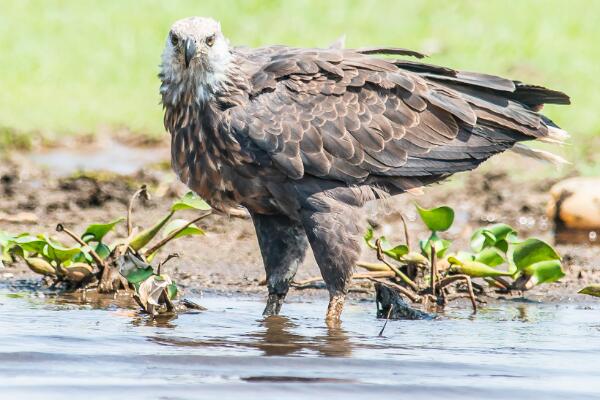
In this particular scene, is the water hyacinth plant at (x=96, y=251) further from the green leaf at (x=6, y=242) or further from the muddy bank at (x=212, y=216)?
the muddy bank at (x=212, y=216)

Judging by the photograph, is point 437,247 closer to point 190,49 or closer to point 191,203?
point 191,203

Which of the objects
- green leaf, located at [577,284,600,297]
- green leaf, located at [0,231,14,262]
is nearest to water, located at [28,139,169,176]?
green leaf, located at [0,231,14,262]

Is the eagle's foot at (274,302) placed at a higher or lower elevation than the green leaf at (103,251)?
lower

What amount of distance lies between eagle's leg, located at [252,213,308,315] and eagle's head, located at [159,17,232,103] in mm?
809

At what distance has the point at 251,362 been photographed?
5730 mm

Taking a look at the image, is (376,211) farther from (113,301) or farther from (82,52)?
(82,52)

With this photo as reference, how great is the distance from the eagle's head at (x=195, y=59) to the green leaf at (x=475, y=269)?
1.77m

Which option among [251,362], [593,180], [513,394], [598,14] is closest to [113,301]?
[251,362]

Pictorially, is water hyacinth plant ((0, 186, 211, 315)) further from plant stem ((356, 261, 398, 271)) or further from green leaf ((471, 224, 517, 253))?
green leaf ((471, 224, 517, 253))

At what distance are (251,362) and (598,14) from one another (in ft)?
33.0

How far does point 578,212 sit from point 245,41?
214 inches

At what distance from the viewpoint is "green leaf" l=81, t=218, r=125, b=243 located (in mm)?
7344

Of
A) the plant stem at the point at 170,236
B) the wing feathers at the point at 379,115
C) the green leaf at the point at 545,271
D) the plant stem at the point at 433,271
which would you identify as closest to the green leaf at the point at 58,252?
the plant stem at the point at 170,236

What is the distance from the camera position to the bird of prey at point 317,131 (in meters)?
6.80
